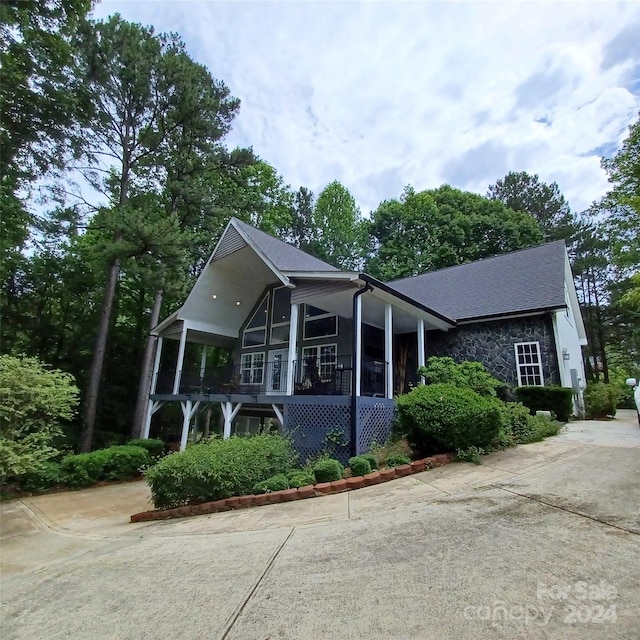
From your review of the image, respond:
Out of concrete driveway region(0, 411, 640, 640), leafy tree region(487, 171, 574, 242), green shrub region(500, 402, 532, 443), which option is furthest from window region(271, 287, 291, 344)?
leafy tree region(487, 171, 574, 242)

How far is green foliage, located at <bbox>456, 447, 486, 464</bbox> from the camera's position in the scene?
592cm

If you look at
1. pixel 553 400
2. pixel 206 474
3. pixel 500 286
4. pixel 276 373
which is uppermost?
pixel 500 286

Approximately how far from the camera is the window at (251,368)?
14.3m

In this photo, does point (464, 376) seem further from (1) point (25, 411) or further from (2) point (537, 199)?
(2) point (537, 199)

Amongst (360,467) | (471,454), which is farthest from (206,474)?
(471,454)

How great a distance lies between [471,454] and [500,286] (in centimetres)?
942

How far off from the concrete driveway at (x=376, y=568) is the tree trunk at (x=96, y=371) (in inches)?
306

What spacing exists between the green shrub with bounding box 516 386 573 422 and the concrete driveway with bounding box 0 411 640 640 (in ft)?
16.8

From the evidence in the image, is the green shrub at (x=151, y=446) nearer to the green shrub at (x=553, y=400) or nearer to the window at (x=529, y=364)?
the green shrub at (x=553, y=400)

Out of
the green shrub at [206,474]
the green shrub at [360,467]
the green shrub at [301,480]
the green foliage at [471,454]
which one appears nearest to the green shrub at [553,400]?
the green foliage at [471,454]

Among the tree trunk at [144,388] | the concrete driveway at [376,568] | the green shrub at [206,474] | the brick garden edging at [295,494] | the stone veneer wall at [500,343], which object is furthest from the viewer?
the tree trunk at [144,388]

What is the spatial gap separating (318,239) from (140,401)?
837 inches

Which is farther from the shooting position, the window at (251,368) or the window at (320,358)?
the window at (251,368)

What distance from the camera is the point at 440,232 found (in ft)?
90.0
